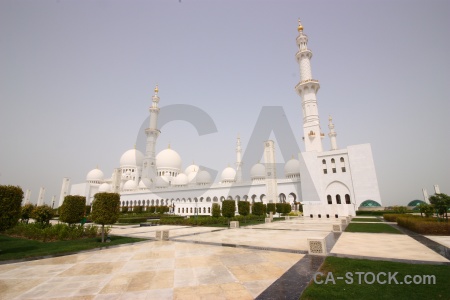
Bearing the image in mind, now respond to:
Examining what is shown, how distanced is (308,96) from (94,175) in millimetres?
63673

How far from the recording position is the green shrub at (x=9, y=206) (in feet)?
29.7

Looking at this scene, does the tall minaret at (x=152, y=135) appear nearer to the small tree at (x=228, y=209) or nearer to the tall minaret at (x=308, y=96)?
the tall minaret at (x=308, y=96)

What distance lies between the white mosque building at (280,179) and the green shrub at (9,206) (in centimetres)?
2662

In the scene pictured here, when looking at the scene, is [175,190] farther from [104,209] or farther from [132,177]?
[104,209]

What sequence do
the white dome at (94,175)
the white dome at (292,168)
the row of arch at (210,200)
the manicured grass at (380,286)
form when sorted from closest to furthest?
the manicured grass at (380,286)
the row of arch at (210,200)
the white dome at (292,168)
the white dome at (94,175)

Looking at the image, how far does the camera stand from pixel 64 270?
6098mm

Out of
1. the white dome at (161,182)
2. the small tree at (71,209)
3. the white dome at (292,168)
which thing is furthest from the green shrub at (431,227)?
the white dome at (161,182)

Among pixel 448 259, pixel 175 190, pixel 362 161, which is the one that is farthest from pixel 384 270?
pixel 175 190

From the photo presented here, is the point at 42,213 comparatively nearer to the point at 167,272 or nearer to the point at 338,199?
the point at 167,272

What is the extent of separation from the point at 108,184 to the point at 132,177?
8816mm

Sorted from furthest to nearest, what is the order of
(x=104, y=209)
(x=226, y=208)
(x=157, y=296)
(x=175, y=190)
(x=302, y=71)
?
(x=175, y=190), (x=302, y=71), (x=226, y=208), (x=104, y=209), (x=157, y=296)

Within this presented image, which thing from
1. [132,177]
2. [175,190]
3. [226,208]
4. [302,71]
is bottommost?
[226,208]

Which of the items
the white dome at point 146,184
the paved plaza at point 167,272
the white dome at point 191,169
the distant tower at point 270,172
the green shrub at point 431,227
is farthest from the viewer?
the white dome at point 191,169

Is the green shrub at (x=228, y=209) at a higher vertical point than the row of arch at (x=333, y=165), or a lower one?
lower
